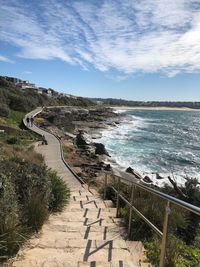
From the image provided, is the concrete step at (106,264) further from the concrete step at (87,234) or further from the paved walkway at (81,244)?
the concrete step at (87,234)

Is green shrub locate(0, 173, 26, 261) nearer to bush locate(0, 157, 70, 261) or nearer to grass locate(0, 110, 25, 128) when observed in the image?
bush locate(0, 157, 70, 261)

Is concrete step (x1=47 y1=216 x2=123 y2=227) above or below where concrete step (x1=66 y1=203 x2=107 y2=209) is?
above

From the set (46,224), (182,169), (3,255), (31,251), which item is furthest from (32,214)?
(182,169)

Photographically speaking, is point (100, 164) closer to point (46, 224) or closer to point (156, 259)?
point (46, 224)

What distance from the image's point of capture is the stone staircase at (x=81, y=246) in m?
4.53

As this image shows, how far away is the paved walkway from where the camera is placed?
454 cm

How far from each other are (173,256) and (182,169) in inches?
1062

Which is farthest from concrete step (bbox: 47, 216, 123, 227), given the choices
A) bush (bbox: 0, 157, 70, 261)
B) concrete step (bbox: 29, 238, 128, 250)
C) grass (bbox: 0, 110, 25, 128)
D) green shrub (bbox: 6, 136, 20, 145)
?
grass (bbox: 0, 110, 25, 128)

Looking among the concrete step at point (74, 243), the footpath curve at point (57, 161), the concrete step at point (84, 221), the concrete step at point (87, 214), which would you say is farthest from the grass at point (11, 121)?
the concrete step at point (74, 243)

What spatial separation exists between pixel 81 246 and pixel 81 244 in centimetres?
11

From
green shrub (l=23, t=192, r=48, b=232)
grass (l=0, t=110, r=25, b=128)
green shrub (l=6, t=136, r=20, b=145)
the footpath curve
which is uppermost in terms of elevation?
grass (l=0, t=110, r=25, b=128)

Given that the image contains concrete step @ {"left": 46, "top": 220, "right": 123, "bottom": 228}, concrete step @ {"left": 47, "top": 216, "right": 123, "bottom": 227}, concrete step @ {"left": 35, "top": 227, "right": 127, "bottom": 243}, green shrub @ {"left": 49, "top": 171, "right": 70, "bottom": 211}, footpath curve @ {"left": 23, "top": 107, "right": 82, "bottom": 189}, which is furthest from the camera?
footpath curve @ {"left": 23, "top": 107, "right": 82, "bottom": 189}

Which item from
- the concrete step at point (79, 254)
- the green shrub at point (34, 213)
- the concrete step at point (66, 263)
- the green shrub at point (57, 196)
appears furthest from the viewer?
the green shrub at point (57, 196)

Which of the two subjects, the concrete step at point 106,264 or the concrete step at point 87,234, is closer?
the concrete step at point 106,264
